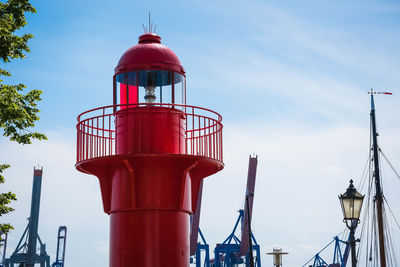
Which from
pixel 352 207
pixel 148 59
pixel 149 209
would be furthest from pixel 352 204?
pixel 148 59

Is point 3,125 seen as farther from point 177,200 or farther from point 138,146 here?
point 177,200

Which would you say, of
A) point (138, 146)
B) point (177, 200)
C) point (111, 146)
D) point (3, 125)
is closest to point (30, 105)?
point (3, 125)

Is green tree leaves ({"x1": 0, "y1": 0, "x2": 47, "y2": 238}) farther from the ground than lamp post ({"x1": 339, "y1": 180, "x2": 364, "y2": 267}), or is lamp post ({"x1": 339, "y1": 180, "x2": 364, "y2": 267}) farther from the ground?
green tree leaves ({"x1": 0, "y1": 0, "x2": 47, "y2": 238})

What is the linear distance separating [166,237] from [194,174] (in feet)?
5.50

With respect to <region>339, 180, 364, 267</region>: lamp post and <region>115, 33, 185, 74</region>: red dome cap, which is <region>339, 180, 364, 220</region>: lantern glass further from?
<region>115, 33, 185, 74</region>: red dome cap

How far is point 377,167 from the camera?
21766 mm

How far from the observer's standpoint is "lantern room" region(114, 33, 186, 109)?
13789 mm

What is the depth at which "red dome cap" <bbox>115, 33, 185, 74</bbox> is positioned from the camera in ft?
45.1

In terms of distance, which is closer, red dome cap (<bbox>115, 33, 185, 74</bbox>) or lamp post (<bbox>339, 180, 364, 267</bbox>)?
lamp post (<bbox>339, 180, 364, 267</bbox>)

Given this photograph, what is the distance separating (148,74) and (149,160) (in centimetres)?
187

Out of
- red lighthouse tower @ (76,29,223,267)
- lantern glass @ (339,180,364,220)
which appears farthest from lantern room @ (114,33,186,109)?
lantern glass @ (339,180,364,220)

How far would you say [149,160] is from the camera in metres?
13.2

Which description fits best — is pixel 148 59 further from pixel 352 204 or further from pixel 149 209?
pixel 352 204

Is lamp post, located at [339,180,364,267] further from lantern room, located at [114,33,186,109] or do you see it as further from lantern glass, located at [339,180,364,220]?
lantern room, located at [114,33,186,109]
